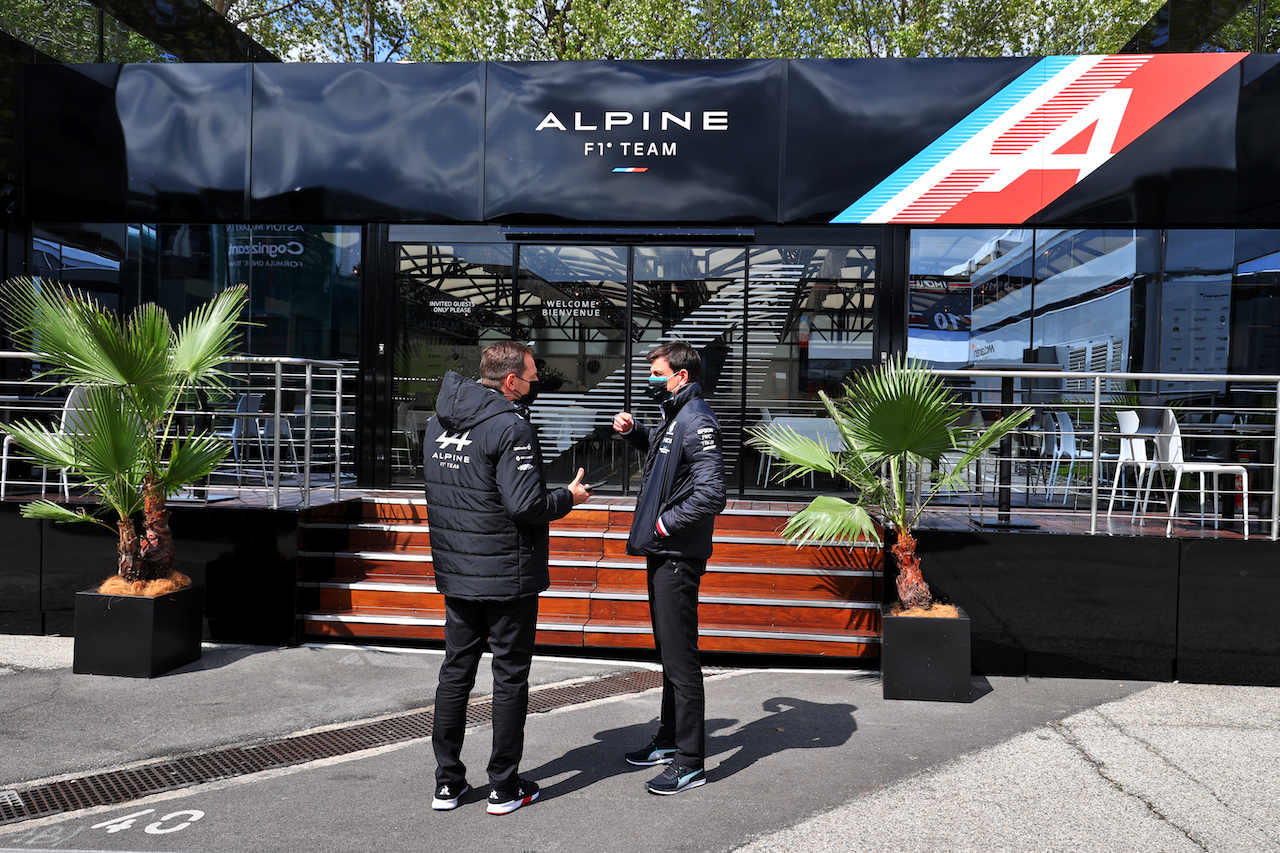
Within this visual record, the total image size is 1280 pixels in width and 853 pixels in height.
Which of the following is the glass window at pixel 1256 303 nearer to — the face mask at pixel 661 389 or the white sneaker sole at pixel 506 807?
the face mask at pixel 661 389

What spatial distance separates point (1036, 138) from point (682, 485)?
6073mm

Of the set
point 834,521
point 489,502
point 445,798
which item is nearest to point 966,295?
point 834,521

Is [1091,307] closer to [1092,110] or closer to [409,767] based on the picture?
[1092,110]

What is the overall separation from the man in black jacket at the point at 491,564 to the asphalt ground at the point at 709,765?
247mm

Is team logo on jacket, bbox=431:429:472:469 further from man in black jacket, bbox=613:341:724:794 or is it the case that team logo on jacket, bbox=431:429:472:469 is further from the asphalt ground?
the asphalt ground

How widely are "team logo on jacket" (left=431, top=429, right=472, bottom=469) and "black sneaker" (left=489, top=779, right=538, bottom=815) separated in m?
1.37

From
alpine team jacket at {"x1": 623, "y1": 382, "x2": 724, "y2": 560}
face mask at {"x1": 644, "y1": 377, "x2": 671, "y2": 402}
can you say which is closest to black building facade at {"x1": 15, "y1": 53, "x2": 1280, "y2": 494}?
face mask at {"x1": 644, "y1": 377, "x2": 671, "y2": 402}

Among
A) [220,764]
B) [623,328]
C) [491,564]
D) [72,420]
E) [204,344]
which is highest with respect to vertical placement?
[623,328]

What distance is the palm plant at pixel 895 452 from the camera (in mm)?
5250

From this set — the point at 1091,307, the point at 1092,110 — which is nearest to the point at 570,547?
the point at 1091,307

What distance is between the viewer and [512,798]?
362 cm

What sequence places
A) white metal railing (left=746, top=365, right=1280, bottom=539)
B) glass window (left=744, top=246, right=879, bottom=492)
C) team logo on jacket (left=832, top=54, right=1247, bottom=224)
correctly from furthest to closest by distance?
1. glass window (left=744, top=246, right=879, bottom=492)
2. team logo on jacket (left=832, top=54, right=1247, bottom=224)
3. white metal railing (left=746, top=365, right=1280, bottom=539)

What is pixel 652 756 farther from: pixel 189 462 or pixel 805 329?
pixel 805 329

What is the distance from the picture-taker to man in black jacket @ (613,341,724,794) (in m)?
3.85
